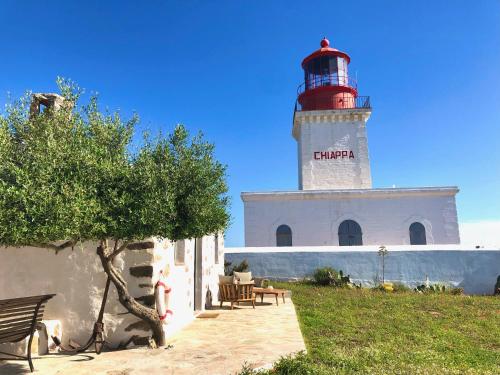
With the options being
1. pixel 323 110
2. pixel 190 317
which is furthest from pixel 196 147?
pixel 323 110

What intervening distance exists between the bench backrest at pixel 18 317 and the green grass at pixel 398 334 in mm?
3720

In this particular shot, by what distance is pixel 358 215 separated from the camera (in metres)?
21.9

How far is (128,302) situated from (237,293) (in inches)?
196

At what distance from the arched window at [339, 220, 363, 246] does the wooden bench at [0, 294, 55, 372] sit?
18.1 m

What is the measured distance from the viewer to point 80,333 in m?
6.90

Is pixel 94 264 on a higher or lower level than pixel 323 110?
lower

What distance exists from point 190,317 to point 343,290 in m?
7.43

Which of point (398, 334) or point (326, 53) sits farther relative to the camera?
point (326, 53)

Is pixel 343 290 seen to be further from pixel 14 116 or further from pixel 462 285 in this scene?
pixel 14 116

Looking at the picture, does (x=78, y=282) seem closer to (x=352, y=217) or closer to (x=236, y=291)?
(x=236, y=291)

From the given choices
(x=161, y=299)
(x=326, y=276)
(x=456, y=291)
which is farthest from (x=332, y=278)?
(x=161, y=299)

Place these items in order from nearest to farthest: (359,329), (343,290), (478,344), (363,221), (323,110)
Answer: (478,344) → (359,329) → (343,290) → (363,221) → (323,110)

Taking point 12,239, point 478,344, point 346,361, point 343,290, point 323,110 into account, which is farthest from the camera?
point 323,110

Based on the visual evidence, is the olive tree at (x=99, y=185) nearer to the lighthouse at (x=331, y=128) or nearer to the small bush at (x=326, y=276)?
the small bush at (x=326, y=276)
